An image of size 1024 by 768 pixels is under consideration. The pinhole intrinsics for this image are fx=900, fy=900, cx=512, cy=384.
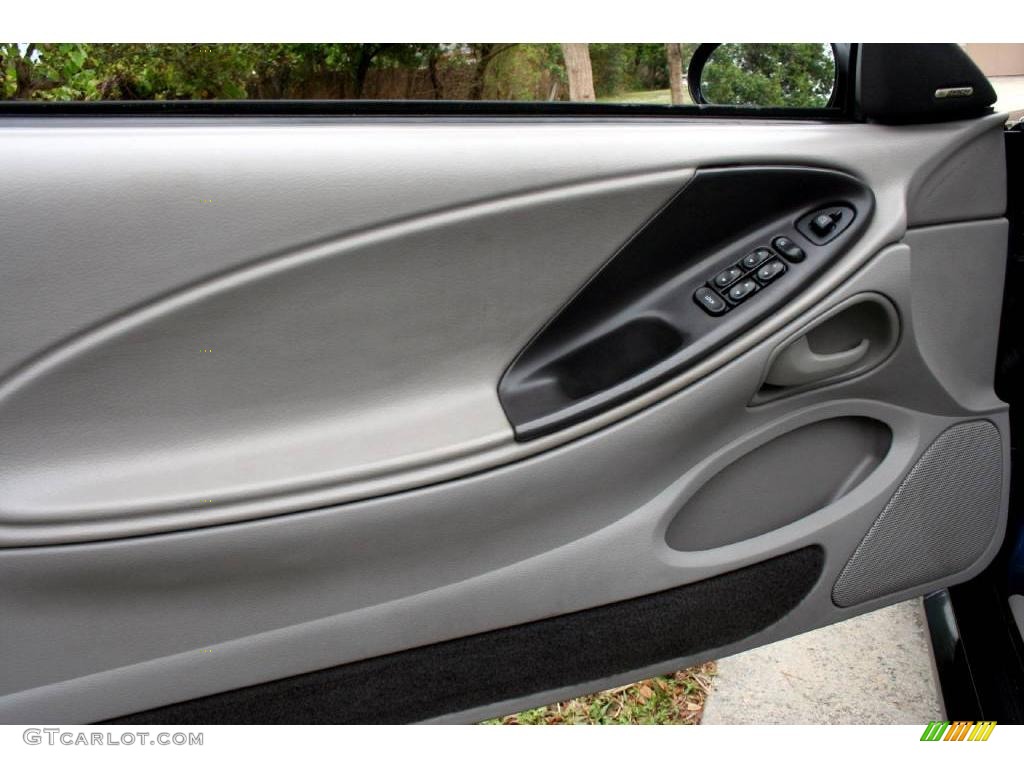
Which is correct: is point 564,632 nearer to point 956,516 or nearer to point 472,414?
point 472,414

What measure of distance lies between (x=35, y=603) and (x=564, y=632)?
2.19 feet

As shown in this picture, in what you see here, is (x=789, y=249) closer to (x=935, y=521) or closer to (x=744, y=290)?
(x=744, y=290)

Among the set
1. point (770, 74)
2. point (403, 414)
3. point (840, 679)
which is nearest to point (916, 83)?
point (770, 74)

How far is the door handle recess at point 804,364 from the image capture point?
1.23m

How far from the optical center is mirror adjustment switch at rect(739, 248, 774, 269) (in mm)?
1238

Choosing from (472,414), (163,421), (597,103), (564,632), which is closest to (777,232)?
(597,103)

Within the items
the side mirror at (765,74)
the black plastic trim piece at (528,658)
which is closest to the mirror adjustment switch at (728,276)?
the side mirror at (765,74)

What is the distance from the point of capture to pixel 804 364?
1.24 meters

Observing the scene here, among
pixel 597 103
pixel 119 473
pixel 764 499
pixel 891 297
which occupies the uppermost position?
pixel 597 103

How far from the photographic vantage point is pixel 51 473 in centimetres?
108

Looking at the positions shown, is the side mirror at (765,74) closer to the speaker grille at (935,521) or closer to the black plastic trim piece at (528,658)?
the speaker grille at (935,521)

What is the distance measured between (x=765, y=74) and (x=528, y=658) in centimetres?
89

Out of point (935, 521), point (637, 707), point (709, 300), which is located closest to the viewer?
point (709, 300)

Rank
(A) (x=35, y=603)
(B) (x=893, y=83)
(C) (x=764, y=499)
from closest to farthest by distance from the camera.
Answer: (A) (x=35, y=603), (B) (x=893, y=83), (C) (x=764, y=499)
